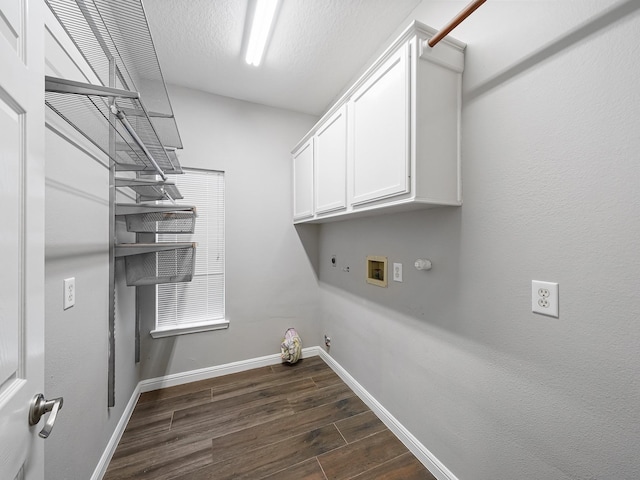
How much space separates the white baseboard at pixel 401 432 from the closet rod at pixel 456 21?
86.4 inches

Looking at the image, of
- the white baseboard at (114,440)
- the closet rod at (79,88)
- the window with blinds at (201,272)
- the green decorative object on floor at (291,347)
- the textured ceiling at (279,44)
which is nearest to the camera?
the closet rod at (79,88)

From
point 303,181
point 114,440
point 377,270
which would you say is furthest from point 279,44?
point 114,440

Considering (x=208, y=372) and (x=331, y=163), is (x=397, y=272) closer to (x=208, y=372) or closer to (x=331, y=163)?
(x=331, y=163)

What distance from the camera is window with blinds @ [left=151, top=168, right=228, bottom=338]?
7.79 feet

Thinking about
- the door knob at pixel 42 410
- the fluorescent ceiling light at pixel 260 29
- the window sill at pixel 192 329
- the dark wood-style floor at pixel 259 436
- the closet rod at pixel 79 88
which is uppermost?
the fluorescent ceiling light at pixel 260 29

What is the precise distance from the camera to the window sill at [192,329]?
2.29 meters

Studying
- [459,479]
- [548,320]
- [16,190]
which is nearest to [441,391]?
A: [459,479]

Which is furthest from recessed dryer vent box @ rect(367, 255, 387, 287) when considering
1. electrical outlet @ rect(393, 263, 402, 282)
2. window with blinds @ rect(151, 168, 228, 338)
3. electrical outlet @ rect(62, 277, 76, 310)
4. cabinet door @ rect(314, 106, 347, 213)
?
electrical outlet @ rect(62, 277, 76, 310)

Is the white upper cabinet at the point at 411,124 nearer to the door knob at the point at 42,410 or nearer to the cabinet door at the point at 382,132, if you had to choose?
the cabinet door at the point at 382,132

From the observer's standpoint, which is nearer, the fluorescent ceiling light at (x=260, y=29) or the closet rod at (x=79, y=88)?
the closet rod at (x=79, y=88)

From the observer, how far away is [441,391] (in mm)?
1409

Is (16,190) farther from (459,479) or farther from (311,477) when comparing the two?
(459,479)

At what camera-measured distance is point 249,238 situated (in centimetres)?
262

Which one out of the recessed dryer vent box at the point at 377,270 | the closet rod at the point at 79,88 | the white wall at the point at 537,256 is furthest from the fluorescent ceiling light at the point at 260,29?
the recessed dryer vent box at the point at 377,270
